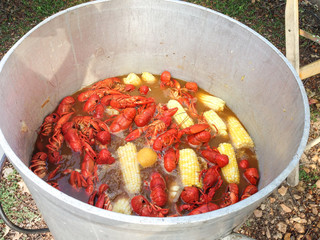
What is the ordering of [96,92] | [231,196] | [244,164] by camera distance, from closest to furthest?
1. [231,196]
2. [244,164]
3. [96,92]

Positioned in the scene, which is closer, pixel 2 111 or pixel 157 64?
pixel 2 111

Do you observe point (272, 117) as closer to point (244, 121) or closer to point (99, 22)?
point (244, 121)

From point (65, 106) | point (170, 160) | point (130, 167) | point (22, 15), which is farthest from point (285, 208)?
point (22, 15)

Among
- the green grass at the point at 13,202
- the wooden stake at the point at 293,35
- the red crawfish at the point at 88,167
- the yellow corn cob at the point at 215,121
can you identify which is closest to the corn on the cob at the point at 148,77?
the yellow corn cob at the point at 215,121

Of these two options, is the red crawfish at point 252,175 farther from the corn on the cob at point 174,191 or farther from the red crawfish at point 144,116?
the red crawfish at point 144,116

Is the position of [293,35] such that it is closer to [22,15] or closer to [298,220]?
[298,220]

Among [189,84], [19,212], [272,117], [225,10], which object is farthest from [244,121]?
[225,10]

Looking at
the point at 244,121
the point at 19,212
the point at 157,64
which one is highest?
the point at 157,64
